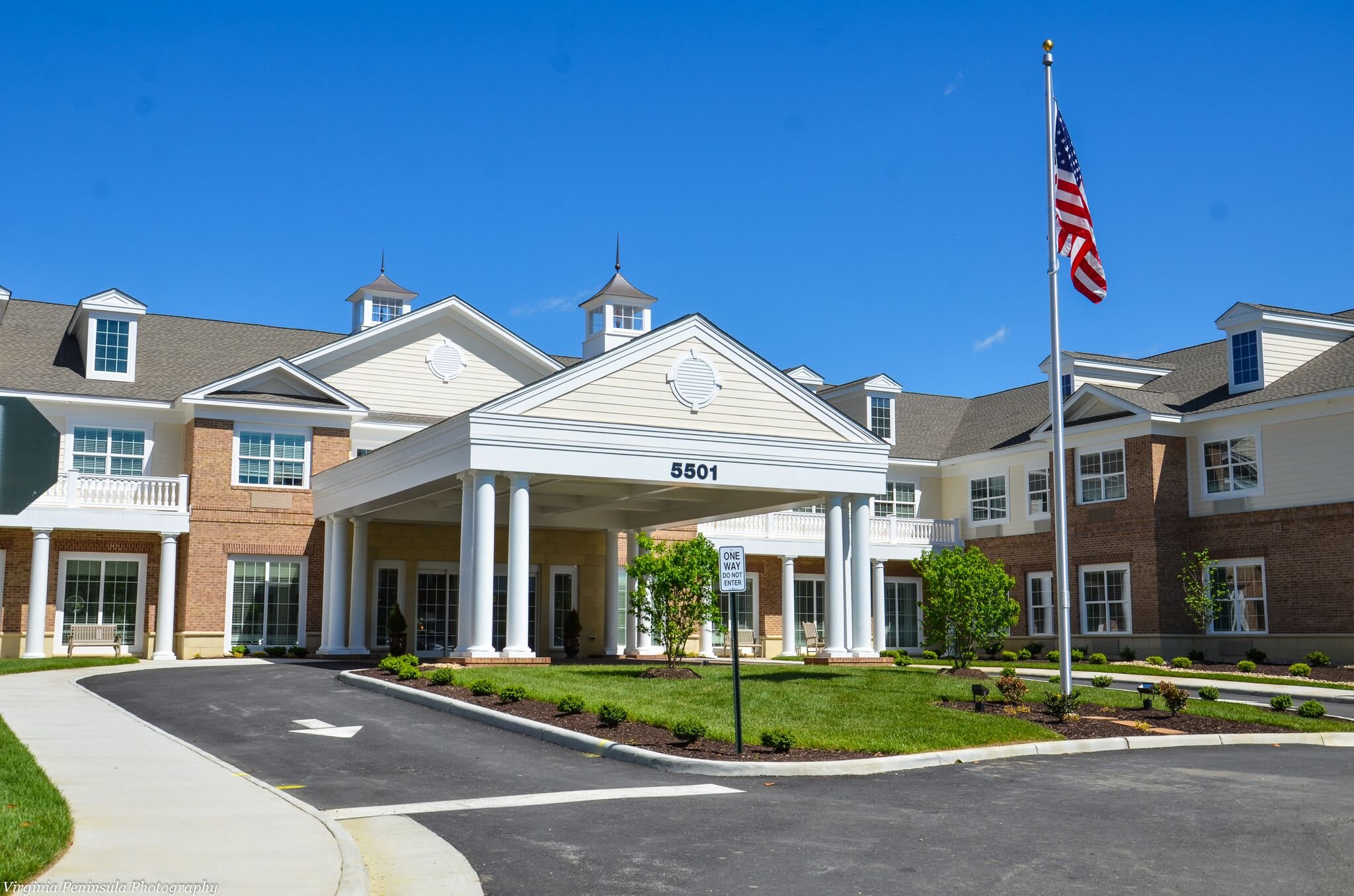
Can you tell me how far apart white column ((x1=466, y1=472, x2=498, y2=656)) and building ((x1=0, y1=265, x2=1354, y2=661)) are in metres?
0.28

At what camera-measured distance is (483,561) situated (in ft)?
75.8

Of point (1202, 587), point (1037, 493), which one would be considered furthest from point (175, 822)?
point (1037, 493)

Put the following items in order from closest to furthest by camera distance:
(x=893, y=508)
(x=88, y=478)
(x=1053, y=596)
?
(x=88, y=478) → (x=1053, y=596) → (x=893, y=508)

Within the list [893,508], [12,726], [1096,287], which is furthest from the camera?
[893,508]

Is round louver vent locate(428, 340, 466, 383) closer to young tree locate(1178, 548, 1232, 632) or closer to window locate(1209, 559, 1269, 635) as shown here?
young tree locate(1178, 548, 1232, 632)

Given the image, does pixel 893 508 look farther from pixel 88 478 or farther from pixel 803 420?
pixel 88 478

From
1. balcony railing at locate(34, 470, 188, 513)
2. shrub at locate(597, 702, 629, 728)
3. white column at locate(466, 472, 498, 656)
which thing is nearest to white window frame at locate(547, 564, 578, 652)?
balcony railing at locate(34, 470, 188, 513)

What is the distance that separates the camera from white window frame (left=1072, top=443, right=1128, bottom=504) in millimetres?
35969

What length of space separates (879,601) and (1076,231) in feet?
70.9

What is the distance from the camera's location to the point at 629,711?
57.1 ft

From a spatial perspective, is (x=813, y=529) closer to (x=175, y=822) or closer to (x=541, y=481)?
(x=541, y=481)

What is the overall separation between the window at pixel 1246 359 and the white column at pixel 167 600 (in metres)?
28.1

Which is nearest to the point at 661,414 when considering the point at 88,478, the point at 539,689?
the point at 539,689

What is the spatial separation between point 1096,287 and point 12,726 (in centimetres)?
1728
